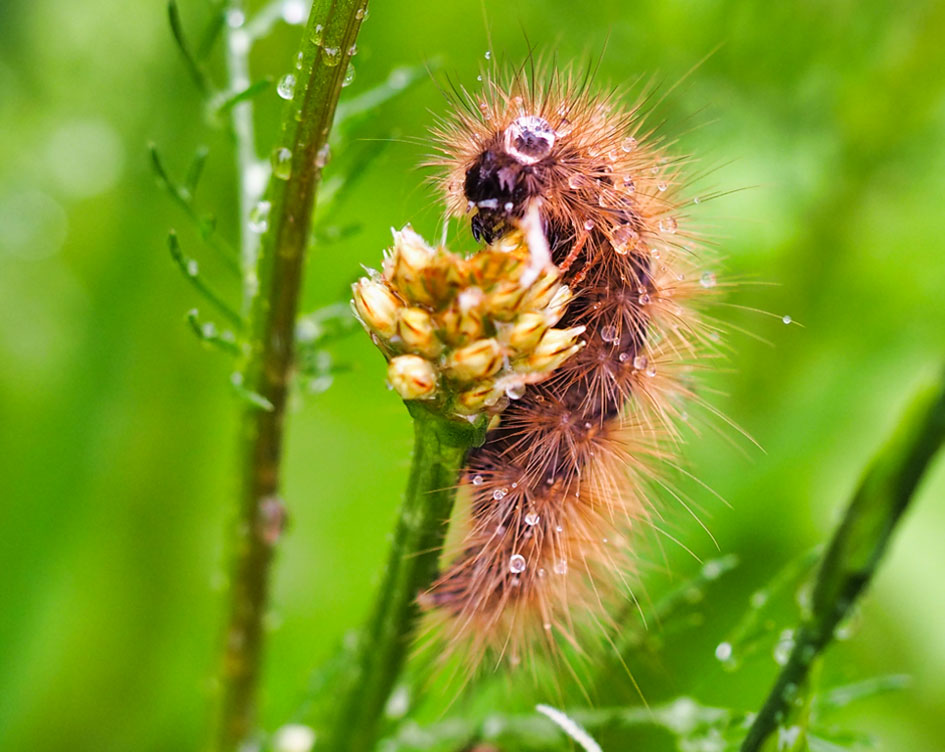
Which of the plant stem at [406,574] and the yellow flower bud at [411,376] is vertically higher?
the yellow flower bud at [411,376]

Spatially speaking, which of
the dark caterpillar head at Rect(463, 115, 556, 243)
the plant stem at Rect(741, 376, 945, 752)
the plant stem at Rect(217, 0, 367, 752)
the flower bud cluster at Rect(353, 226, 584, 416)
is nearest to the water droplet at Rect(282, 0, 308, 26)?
the plant stem at Rect(217, 0, 367, 752)

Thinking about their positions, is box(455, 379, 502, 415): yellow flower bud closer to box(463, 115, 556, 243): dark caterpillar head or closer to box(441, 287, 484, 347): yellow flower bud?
box(441, 287, 484, 347): yellow flower bud

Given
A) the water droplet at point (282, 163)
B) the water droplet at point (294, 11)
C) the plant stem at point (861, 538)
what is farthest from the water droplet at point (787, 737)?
the water droplet at point (294, 11)

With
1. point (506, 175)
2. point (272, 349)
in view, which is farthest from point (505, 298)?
point (272, 349)

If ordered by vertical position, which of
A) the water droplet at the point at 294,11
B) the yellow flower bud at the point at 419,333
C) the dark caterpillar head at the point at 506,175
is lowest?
the yellow flower bud at the point at 419,333

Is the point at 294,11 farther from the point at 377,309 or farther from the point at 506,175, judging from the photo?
the point at 377,309

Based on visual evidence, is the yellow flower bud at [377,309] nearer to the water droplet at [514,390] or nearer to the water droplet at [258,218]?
the water droplet at [514,390]
